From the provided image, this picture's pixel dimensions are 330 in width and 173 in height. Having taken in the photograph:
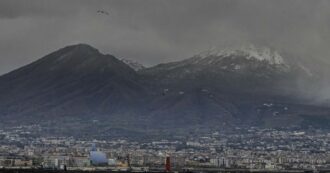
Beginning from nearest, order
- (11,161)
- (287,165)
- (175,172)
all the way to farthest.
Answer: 1. (175,172)
2. (11,161)
3. (287,165)

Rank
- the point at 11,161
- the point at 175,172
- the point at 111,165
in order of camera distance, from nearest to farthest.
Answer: the point at 175,172
the point at 11,161
the point at 111,165

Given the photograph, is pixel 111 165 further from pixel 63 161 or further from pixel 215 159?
pixel 215 159

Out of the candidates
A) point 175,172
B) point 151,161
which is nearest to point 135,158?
point 151,161

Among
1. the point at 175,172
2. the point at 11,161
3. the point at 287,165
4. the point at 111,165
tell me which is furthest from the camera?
the point at 287,165

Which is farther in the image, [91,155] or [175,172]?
[91,155]

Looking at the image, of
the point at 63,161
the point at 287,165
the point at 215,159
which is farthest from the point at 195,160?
the point at 63,161

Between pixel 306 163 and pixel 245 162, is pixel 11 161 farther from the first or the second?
pixel 306 163

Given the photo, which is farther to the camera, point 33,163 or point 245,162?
point 245,162

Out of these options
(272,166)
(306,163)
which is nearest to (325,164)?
(306,163)
